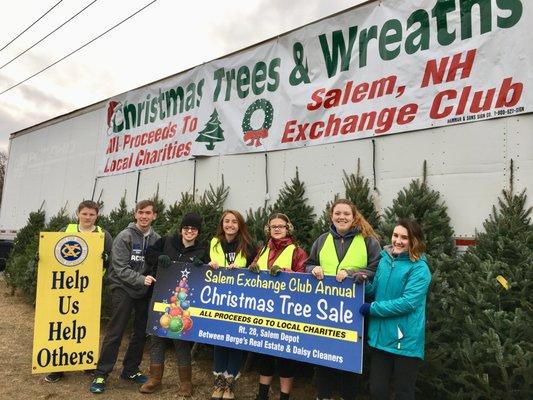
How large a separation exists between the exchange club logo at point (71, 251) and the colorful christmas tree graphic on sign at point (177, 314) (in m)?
1.13

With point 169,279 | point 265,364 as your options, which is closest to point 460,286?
point 265,364

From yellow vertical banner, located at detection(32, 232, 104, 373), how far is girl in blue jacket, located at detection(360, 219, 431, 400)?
2.91 m

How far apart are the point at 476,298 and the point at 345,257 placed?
115cm

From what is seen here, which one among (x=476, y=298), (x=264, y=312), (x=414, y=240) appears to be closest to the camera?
(x=414, y=240)

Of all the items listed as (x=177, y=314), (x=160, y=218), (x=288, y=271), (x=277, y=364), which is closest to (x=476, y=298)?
(x=288, y=271)

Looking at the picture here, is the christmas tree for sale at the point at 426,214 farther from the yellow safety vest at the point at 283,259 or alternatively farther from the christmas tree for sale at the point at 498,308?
the yellow safety vest at the point at 283,259

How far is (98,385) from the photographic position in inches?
165

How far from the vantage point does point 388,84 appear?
491 centimetres

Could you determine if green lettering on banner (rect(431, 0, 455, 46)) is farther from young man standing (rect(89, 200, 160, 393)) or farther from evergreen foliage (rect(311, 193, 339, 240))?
young man standing (rect(89, 200, 160, 393))

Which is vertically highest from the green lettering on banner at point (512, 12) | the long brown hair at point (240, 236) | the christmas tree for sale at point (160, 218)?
the green lettering on banner at point (512, 12)

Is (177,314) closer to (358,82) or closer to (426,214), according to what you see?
(426,214)

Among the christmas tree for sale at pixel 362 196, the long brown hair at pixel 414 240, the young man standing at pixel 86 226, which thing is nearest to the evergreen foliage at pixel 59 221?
the young man standing at pixel 86 226

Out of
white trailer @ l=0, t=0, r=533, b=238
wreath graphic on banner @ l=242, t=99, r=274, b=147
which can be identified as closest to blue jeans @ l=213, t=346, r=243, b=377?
white trailer @ l=0, t=0, r=533, b=238

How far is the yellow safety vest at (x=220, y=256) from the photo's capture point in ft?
13.1
